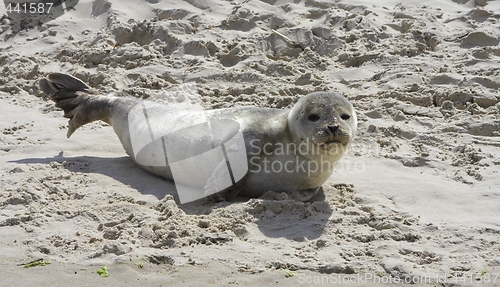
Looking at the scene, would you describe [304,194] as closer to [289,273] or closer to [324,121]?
[324,121]

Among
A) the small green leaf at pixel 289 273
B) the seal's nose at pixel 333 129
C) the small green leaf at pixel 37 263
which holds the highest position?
the seal's nose at pixel 333 129

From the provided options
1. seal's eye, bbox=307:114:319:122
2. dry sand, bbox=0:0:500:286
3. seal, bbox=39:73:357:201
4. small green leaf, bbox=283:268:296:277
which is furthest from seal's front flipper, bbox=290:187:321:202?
small green leaf, bbox=283:268:296:277

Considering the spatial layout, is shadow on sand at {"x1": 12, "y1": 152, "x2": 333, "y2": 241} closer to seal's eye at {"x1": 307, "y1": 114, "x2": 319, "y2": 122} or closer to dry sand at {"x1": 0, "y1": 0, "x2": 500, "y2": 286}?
dry sand at {"x1": 0, "y1": 0, "x2": 500, "y2": 286}

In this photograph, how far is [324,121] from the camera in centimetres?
395

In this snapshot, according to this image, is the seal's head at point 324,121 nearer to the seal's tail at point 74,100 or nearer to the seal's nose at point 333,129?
the seal's nose at point 333,129

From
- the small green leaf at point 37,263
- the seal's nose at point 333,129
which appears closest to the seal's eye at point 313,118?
the seal's nose at point 333,129

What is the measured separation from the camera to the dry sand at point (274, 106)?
3289 millimetres

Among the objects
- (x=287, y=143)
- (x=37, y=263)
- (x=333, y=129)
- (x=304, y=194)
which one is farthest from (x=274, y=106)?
(x=37, y=263)

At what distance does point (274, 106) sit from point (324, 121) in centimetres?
159

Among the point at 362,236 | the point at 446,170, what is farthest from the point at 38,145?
the point at 446,170

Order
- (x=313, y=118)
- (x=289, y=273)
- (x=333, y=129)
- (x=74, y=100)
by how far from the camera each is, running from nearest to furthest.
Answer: (x=289, y=273) → (x=333, y=129) → (x=313, y=118) → (x=74, y=100)

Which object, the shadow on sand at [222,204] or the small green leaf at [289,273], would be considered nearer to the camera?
the small green leaf at [289,273]

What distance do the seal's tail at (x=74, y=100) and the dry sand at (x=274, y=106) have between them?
7.7 inches

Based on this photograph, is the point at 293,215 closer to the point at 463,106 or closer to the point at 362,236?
the point at 362,236
